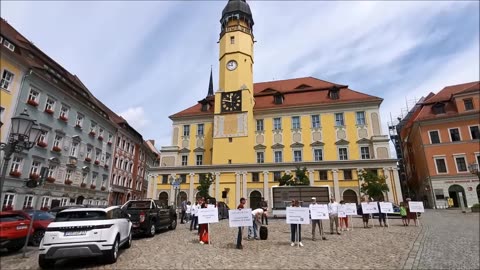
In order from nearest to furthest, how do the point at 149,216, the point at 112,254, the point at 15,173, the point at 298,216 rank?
the point at 112,254 < the point at 298,216 < the point at 149,216 < the point at 15,173

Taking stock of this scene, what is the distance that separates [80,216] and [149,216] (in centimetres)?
566

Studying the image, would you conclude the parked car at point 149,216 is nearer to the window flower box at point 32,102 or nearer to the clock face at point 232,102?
the window flower box at point 32,102

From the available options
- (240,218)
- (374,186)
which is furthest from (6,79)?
(374,186)

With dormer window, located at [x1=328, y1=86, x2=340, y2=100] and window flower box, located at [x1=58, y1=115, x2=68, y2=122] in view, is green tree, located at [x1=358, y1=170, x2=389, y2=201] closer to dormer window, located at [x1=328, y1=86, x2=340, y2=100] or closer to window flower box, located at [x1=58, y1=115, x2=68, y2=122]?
dormer window, located at [x1=328, y1=86, x2=340, y2=100]

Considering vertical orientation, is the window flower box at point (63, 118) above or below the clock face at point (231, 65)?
below

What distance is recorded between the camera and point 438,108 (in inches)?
1594

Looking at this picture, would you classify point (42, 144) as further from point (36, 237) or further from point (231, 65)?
point (231, 65)

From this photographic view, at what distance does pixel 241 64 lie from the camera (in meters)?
45.3

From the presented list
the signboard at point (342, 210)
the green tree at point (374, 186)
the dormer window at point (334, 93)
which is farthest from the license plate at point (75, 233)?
the dormer window at point (334, 93)

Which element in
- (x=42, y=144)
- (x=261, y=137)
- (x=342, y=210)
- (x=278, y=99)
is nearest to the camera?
(x=342, y=210)

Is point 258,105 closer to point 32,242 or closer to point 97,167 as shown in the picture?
point 97,167

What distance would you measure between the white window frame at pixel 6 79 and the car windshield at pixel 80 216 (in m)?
20.0

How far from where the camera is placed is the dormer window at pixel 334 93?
42812mm

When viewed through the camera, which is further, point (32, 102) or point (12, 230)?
point (32, 102)
